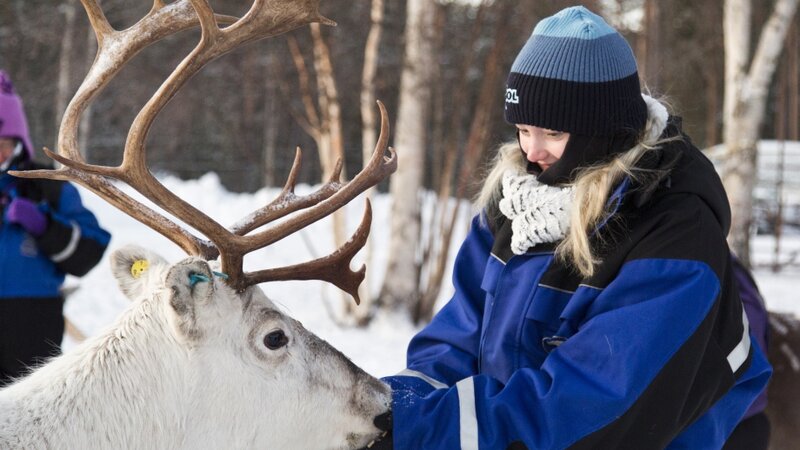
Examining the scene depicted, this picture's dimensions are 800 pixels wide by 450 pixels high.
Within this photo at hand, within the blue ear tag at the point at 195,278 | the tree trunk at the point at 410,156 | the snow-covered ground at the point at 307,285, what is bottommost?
the snow-covered ground at the point at 307,285

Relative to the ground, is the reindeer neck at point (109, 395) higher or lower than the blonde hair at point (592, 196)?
lower

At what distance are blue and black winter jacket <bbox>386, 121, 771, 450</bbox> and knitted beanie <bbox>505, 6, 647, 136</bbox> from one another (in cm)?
16

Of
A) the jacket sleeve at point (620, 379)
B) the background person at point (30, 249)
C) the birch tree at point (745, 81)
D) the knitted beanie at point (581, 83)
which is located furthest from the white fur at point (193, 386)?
the birch tree at point (745, 81)

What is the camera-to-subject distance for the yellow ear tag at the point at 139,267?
2.53 m

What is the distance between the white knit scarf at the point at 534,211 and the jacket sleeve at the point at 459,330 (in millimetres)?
230

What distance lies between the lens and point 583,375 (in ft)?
6.75

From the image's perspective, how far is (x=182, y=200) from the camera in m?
2.41

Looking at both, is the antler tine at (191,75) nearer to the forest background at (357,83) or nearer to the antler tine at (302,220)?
the antler tine at (302,220)

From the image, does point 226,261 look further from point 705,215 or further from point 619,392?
point 705,215

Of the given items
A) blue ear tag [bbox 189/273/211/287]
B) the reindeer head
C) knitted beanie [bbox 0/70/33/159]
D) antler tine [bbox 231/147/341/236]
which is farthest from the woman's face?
knitted beanie [bbox 0/70/33/159]

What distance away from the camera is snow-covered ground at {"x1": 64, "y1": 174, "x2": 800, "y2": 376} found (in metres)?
7.77

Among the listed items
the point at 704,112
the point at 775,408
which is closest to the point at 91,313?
the point at 775,408

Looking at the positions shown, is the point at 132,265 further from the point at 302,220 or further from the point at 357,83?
the point at 357,83

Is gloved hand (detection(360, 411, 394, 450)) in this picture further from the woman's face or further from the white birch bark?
the white birch bark
